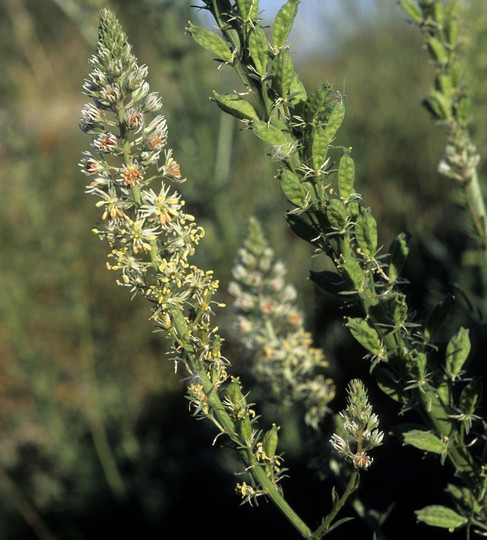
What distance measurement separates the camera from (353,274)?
136 centimetres

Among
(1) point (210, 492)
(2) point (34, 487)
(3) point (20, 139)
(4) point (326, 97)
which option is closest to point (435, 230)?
(1) point (210, 492)

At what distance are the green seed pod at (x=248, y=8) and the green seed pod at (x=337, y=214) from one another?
0.49m

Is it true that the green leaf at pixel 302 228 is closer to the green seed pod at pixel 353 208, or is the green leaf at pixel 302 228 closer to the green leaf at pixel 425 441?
the green seed pod at pixel 353 208

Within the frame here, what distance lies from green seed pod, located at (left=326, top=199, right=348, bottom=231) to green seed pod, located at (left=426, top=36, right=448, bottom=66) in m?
0.97

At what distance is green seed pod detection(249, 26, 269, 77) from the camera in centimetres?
132

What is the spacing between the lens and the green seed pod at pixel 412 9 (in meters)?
1.97

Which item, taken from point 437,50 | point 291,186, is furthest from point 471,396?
point 437,50

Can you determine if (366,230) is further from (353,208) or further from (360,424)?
(360,424)

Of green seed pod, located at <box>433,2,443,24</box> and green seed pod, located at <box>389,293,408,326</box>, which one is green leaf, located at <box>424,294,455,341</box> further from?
green seed pod, located at <box>433,2,443,24</box>

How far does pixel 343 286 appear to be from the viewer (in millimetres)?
1540

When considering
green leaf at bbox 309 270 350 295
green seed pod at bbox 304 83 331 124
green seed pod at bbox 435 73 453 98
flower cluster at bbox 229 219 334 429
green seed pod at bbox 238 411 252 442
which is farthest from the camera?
flower cluster at bbox 229 219 334 429

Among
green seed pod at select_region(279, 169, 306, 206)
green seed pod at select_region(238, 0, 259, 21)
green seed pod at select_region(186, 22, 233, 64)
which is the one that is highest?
green seed pod at select_region(238, 0, 259, 21)

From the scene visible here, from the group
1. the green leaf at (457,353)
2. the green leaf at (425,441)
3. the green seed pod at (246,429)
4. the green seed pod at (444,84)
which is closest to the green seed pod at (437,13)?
the green seed pod at (444,84)

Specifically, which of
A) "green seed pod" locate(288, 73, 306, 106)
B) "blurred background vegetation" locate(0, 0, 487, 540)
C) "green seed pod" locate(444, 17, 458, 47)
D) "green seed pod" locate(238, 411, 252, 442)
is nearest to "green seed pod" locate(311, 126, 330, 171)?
"green seed pod" locate(288, 73, 306, 106)
